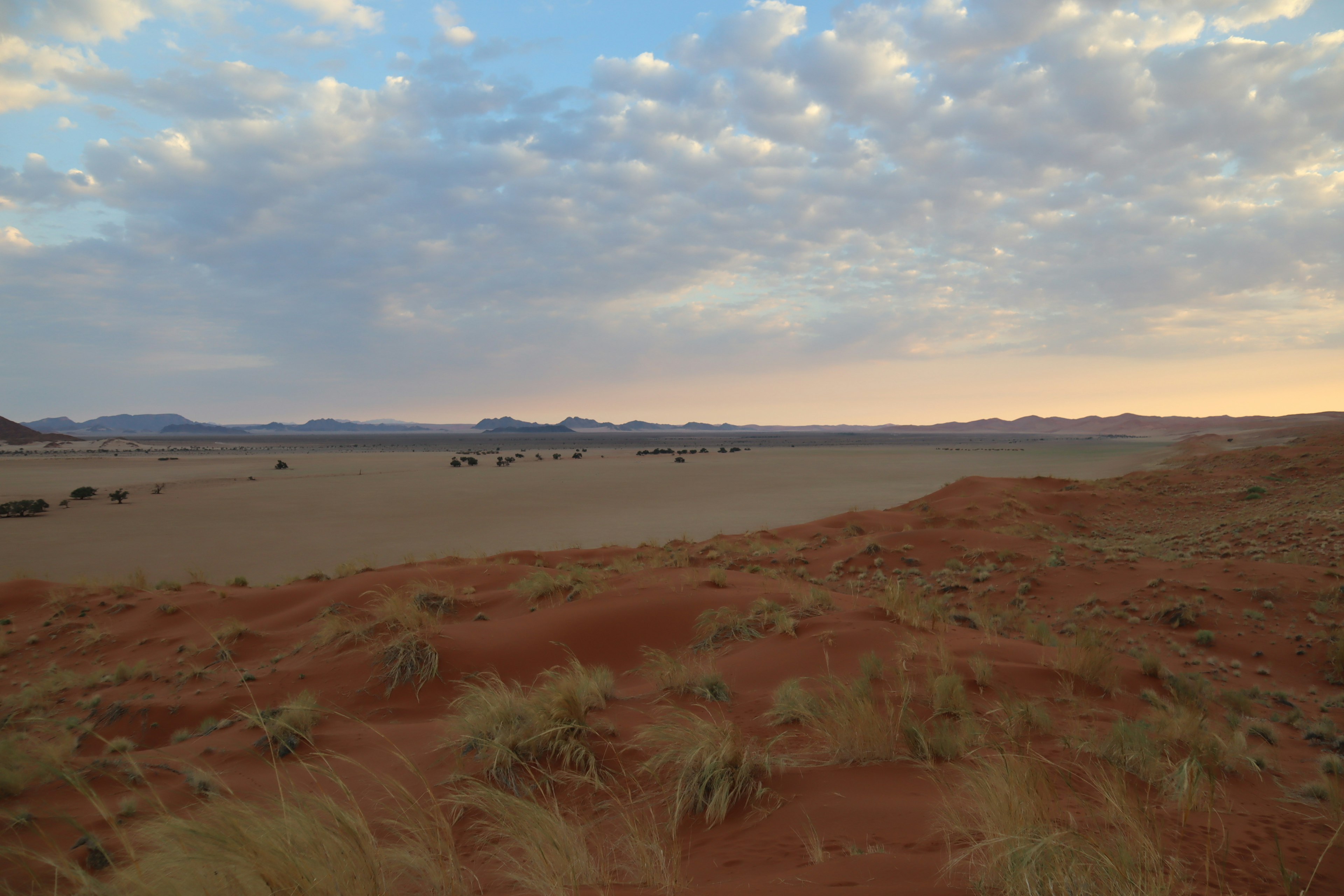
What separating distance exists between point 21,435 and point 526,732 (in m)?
140

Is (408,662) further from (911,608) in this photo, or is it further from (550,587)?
(911,608)

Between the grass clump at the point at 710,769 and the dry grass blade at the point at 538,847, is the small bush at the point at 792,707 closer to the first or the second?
the grass clump at the point at 710,769

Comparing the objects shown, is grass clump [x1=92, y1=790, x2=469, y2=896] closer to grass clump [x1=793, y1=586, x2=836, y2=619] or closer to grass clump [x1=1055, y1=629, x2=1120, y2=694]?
Answer: grass clump [x1=1055, y1=629, x2=1120, y2=694]

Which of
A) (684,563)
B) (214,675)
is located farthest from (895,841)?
(684,563)

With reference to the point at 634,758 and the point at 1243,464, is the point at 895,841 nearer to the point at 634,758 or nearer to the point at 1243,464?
the point at 634,758

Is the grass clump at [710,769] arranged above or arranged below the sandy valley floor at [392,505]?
above

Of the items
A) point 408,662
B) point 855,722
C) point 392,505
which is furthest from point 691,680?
point 392,505

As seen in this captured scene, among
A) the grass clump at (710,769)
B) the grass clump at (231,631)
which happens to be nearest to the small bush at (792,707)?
the grass clump at (710,769)

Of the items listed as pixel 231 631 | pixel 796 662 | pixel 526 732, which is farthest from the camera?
pixel 231 631

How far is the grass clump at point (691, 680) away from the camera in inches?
249

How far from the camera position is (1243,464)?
32812 mm

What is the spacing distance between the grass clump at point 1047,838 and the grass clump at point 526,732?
244 centimetres

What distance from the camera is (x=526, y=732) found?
495 cm

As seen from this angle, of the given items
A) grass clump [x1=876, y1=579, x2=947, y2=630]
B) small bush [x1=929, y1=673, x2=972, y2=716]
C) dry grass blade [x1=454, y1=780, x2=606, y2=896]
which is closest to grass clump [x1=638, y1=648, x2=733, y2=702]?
small bush [x1=929, y1=673, x2=972, y2=716]
